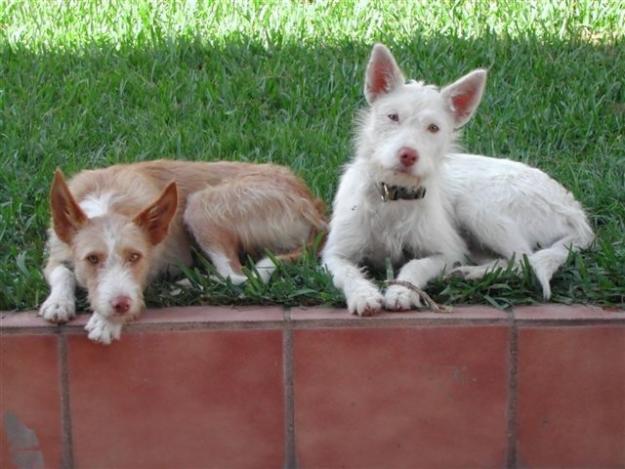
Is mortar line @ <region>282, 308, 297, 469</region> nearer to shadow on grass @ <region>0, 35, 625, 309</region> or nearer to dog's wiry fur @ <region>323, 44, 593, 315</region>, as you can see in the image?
dog's wiry fur @ <region>323, 44, 593, 315</region>

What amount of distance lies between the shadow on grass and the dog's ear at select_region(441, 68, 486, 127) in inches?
35.8

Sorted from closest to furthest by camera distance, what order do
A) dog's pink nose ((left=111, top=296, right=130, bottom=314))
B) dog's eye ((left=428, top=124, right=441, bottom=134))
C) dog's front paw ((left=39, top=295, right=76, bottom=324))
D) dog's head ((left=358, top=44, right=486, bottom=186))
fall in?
dog's pink nose ((left=111, top=296, right=130, bottom=314)) → dog's front paw ((left=39, top=295, right=76, bottom=324)) → dog's head ((left=358, top=44, right=486, bottom=186)) → dog's eye ((left=428, top=124, right=441, bottom=134))

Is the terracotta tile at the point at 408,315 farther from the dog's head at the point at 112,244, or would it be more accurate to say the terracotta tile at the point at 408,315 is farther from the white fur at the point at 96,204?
the white fur at the point at 96,204

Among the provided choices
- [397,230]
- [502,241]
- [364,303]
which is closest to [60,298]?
[364,303]

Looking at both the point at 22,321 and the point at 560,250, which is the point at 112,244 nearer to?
the point at 22,321

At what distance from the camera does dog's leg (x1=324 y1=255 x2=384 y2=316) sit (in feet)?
15.0

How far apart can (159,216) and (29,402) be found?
97 centimetres

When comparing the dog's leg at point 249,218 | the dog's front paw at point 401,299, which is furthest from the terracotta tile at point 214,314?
the dog's leg at point 249,218

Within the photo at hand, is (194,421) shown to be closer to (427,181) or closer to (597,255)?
(427,181)

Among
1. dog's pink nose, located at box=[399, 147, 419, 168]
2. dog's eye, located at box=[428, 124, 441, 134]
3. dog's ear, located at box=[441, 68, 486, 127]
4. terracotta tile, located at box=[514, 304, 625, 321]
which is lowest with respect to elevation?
terracotta tile, located at box=[514, 304, 625, 321]

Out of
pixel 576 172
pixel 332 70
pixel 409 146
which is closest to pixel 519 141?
pixel 576 172

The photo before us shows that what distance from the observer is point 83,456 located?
4.63 meters

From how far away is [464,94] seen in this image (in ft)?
17.2

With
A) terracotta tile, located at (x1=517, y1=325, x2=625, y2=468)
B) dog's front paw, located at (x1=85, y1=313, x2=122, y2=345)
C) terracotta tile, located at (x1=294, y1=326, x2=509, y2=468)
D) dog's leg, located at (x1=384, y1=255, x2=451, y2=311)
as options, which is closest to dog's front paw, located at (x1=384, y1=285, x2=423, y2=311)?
dog's leg, located at (x1=384, y1=255, x2=451, y2=311)
